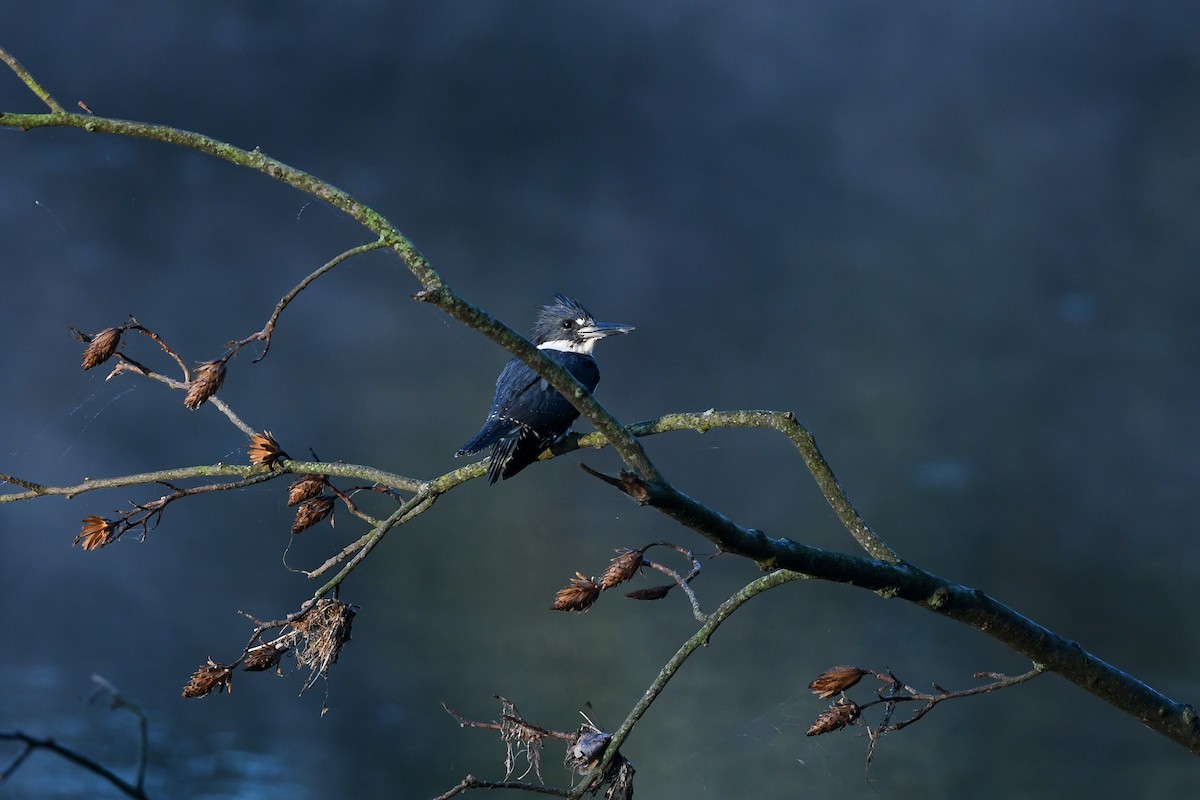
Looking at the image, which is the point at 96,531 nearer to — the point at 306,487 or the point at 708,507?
the point at 306,487

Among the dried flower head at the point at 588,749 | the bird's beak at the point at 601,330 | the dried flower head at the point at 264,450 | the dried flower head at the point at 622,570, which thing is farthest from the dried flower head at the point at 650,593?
the bird's beak at the point at 601,330

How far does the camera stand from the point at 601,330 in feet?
7.75

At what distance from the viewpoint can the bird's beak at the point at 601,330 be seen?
88.7 inches

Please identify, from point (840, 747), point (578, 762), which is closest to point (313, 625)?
point (578, 762)

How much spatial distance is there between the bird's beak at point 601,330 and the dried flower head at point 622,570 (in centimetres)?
105

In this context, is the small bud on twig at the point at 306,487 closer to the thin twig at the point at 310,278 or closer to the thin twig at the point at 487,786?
the thin twig at the point at 310,278

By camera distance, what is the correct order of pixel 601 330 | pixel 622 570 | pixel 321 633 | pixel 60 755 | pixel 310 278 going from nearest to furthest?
pixel 60 755 < pixel 310 278 < pixel 622 570 < pixel 321 633 < pixel 601 330

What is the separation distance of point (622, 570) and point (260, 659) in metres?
0.42

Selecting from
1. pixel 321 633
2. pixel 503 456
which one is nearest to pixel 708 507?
pixel 321 633

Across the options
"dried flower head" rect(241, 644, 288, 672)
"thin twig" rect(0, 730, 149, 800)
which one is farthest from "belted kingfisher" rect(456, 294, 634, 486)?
"thin twig" rect(0, 730, 149, 800)

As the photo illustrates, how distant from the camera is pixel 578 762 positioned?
1.22m

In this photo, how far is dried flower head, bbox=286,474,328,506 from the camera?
1376 mm

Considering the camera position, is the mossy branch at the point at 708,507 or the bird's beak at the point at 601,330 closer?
the mossy branch at the point at 708,507

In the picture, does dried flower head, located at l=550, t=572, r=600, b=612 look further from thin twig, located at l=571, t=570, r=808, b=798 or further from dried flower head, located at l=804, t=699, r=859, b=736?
dried flower head, located at l=804, t=699, r=859, b=736
